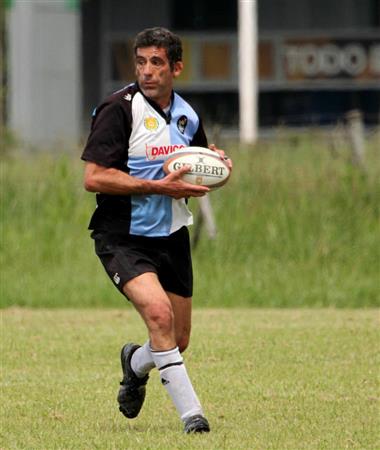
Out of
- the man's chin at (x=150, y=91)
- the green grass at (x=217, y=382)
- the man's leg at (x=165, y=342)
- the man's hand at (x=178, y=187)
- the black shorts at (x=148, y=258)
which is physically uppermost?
the man's chin at (x=150, y=91)

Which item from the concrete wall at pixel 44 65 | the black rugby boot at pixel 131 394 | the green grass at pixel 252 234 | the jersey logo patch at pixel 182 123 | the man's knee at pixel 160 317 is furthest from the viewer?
the concrete wall at pixel 44 65

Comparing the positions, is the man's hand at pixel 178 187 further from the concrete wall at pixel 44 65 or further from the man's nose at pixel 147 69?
the concrete wall at pixel 44 65

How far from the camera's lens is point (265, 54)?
35438mm

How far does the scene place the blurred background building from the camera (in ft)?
115

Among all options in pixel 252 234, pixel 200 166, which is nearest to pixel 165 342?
pixel 200 166

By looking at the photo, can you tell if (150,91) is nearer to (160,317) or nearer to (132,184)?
(132,184)

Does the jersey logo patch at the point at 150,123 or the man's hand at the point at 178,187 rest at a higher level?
the jersey logo patch at the point at 150,123

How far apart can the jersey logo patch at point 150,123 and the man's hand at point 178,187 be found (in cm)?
29

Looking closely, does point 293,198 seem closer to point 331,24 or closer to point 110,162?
point 110,162

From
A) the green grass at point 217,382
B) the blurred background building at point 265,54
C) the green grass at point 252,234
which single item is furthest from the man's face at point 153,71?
the blurred background building at point 265,54

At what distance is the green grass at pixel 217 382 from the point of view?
25.3ft

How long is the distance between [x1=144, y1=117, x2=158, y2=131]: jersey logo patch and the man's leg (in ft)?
2.59

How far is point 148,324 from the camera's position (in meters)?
7.55

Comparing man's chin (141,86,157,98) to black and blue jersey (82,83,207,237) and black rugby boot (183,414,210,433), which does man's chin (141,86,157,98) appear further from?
black rugby boot (183,414,210,433)
